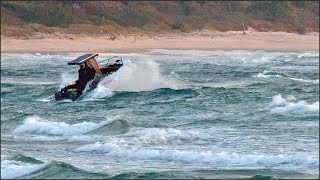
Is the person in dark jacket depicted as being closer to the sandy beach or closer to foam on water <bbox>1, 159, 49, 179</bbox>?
foam on water <bbox>1, 159, 49, 179</bbox>

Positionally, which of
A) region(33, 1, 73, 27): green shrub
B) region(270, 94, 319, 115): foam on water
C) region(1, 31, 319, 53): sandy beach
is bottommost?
region(270, 94, 319, 115): foam on water

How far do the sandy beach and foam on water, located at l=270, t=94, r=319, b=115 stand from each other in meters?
24.8

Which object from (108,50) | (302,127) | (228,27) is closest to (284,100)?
(302,127)

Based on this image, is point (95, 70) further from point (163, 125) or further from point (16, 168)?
point (16, 168)

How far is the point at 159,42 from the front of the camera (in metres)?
60.5

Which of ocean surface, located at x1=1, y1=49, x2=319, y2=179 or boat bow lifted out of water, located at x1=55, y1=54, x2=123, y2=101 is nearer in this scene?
ocean surface, located at x1=1, y1=49, x2=319, y2=179

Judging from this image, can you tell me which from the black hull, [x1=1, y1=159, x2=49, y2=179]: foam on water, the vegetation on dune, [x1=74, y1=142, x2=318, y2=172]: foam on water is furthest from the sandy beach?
[x1=1, y1=159, x2=49, y2=179]: foam on water

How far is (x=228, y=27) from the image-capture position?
237 feet

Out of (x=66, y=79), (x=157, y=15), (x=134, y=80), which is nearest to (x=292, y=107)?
(x=134, y=80)

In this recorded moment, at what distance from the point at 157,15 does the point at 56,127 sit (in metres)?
47.8

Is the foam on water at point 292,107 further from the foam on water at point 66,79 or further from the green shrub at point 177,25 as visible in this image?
the green shrub at point 177,25

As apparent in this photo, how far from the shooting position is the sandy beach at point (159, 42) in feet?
177

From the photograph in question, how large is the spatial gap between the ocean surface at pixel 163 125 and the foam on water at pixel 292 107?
31 millimetres

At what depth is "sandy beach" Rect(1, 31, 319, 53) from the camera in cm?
5403
